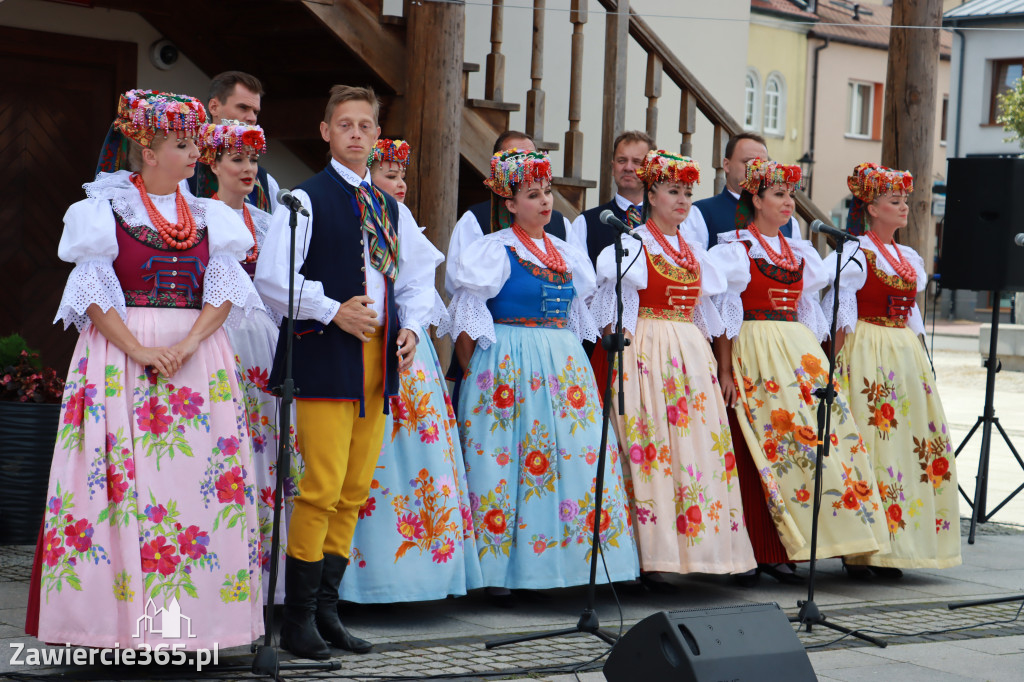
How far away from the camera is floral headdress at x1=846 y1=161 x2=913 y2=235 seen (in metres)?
5.93

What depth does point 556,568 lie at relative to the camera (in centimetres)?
490

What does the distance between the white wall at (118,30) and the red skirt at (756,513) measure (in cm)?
343

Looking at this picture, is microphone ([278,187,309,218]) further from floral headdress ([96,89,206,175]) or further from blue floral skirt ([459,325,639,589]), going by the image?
blue floral skirt ([459,325,639,589])

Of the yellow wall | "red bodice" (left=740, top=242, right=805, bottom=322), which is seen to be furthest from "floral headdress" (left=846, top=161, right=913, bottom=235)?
the yellow wall

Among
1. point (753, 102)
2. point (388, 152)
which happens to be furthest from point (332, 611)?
point (753, 102)

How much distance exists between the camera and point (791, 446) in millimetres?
5512

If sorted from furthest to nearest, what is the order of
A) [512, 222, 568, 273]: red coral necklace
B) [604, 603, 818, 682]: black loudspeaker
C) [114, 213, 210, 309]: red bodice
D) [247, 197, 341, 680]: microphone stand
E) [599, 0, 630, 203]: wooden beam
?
[599, 0, 630, 203]: wooden beam < [512, 222, 568, 273]: red coral necklace < [114, 213, 210, 309]: red bodice < [247, 197, 341, 680]: microphone stand < [604, 603, 818, 682]: black loudspeaker

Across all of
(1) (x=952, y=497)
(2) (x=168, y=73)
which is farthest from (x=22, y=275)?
(1) (x=952, y=497)

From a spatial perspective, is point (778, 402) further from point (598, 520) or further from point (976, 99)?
point (976, 99)

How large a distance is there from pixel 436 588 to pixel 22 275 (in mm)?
3790

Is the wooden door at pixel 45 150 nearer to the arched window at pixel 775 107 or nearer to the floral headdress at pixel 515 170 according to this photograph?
the floral headdress at pixel 515 170

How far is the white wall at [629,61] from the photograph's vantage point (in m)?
8.95

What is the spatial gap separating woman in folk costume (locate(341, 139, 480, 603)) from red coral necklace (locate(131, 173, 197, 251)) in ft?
2.69

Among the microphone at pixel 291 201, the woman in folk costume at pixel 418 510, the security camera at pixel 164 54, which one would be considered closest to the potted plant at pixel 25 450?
the woman in folk costume at pixel 418 510
